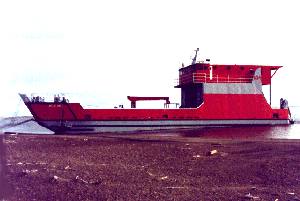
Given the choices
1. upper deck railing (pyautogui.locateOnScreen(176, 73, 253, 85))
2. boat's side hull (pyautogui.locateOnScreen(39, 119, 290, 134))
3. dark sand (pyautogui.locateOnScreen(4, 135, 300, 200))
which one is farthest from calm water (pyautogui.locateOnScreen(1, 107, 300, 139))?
dark sand (pyautogui.locateOnScreen(4, 135, 300, 200))

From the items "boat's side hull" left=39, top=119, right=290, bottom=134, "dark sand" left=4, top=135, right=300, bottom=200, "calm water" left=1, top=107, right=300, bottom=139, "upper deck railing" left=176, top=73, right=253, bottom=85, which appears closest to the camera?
"dark sand" left=4, top=135, right=300, bottom=200

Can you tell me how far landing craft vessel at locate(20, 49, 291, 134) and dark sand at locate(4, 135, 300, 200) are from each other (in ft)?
32.7

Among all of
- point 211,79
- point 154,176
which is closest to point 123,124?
point 211,79

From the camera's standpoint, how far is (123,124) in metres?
18.6

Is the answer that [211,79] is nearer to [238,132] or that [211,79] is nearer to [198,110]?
[198,110]

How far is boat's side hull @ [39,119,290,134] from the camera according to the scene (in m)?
17.9

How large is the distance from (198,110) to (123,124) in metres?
6.21

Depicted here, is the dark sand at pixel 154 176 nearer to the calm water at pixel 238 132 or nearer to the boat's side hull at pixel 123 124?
the calm water at pixel 238 132

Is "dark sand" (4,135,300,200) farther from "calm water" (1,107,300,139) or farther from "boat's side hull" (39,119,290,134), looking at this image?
"boat's side hull" (39,119,290,134)

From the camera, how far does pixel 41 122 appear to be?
17938mm

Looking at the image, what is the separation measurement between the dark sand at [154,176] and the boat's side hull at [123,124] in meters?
9.87

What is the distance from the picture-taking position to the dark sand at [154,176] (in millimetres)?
4199

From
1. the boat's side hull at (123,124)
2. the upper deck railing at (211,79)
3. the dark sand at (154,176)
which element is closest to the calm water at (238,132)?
the boat's side hull at (123,124)

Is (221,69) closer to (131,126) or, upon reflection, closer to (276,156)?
(131,126)
